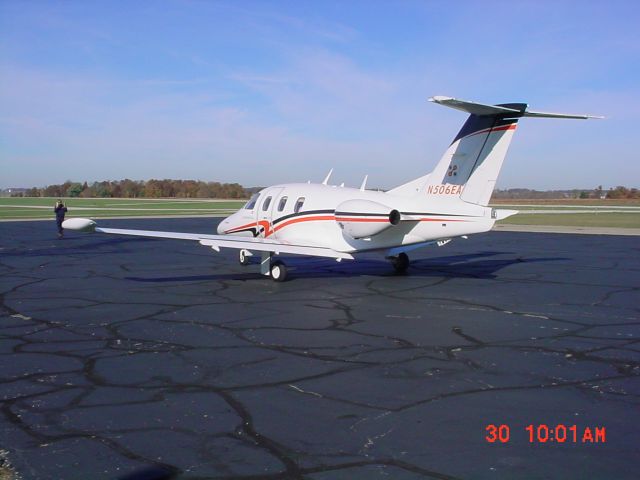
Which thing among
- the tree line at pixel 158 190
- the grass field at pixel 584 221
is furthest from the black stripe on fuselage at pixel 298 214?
the tree line at pixel 158 190

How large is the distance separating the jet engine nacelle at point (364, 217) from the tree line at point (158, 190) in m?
104

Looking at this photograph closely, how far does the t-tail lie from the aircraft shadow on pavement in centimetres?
370

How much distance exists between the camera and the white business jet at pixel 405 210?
14.2m

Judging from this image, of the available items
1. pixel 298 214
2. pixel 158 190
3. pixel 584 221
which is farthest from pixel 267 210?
pixel 158 190

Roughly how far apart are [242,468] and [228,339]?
4804 mm

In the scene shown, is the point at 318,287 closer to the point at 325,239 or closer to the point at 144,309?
the point at 325,239

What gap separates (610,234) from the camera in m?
32.8

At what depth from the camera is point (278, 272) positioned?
54.2 feet

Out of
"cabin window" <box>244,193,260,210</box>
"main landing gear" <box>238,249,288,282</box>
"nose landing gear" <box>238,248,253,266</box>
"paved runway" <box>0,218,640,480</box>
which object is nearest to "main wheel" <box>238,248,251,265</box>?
"nose landing gear" <box>238,248,253,266</box>

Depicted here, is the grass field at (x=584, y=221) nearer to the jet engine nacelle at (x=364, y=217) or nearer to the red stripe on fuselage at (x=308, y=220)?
the red stripe on fuselage at (x=308, y=220)

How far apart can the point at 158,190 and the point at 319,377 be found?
121 m

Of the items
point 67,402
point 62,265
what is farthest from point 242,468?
point 62,265

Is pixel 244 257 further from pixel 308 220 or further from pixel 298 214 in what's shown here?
pixel 308 220

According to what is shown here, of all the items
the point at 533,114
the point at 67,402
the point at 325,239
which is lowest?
the point at 67,402
